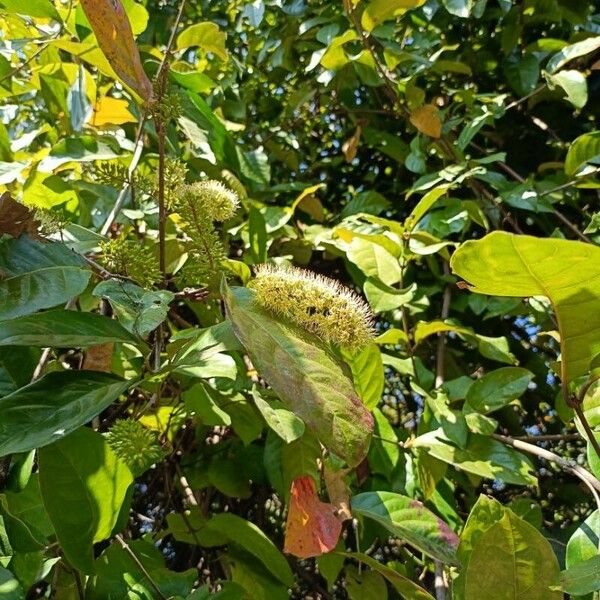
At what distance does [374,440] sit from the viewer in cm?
96

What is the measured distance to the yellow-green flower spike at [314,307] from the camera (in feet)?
1.93

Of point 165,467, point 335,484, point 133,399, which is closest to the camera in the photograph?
point 335,484

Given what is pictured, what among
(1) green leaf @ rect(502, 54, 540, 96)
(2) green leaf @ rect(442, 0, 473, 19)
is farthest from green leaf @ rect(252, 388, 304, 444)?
(1) green leaf @ rect(502, 54, 540, 96)

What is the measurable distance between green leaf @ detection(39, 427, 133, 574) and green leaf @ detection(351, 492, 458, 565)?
27cm

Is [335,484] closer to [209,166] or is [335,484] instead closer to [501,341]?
[501,341]

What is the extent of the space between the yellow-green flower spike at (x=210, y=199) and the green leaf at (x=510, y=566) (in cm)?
39

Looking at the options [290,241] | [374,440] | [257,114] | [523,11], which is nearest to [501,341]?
[374,440]

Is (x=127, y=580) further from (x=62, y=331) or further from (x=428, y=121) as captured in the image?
(x=428, y=121)

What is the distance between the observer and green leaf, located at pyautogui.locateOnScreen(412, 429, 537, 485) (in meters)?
0.85

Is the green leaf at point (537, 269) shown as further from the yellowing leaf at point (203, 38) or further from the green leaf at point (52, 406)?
the yellowing leaf at point (203, 38)

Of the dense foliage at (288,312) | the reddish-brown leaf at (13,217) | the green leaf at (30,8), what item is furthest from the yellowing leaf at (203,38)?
the reddish-brown leaf at (13,217)

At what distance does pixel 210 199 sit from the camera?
687mm

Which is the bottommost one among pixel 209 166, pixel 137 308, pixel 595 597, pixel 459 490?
pixel 459 490

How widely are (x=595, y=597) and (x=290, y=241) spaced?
85 centimetres
